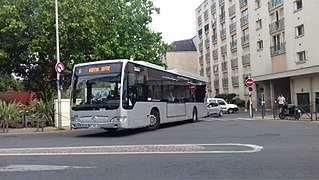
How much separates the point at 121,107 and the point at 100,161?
700 centimetres

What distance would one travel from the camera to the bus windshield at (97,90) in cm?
1712

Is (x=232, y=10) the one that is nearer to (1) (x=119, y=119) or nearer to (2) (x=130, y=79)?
(2) (x=130, y=79)

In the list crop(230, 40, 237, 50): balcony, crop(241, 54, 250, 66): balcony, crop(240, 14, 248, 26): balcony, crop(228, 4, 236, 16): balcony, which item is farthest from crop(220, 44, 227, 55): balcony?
crop(240, 14, 248, 26): balcony

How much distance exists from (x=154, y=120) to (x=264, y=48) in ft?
98.2

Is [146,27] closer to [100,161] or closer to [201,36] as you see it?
→ [100,161]

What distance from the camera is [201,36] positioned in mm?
75500

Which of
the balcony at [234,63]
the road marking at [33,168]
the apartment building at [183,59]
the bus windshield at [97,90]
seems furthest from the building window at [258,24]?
the road marking at [33,168]

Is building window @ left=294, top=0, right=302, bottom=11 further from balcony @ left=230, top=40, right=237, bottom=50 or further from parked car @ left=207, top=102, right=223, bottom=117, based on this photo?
balcony @ left=230, top=40, right=237, bottom=50

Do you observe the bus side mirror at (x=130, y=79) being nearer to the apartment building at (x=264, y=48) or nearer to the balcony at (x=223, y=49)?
the apartment building at (x=264, y=48)

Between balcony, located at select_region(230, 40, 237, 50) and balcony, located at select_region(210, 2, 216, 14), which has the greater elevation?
balcony, located at select_region(210, 2, 216, 14)

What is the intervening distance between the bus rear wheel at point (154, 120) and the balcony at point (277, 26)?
1029 inches

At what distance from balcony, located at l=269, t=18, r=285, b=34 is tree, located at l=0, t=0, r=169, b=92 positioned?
16222mm

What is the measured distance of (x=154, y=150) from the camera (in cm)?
1191

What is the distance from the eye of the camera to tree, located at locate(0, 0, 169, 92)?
2666 cm
